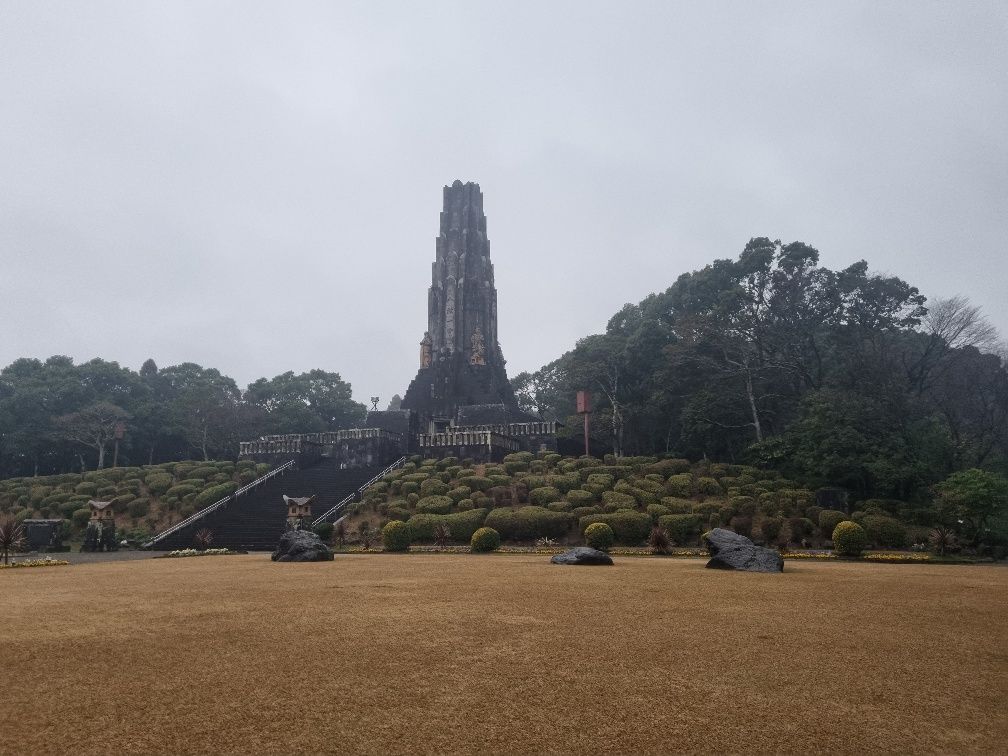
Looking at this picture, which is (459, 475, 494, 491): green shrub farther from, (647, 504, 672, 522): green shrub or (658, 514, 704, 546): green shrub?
(658, 514, 704, 546): green shrub

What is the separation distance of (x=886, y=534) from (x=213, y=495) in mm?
27402

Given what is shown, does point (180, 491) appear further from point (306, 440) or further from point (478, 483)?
point (478, 483)

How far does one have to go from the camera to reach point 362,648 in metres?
5.49

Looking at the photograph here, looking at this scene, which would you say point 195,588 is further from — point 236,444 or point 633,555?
point 236,444

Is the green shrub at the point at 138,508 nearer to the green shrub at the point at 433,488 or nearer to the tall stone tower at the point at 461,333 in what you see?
the green shrub at the point at 433,488

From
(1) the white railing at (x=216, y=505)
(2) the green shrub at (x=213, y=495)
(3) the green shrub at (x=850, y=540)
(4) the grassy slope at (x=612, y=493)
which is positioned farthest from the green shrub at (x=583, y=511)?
(2) the green shrub at (x=213, y=495)

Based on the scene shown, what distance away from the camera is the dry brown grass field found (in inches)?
144

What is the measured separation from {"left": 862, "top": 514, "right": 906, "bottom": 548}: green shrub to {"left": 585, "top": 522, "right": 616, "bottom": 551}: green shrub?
27.3 ft

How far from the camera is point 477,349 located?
4972 cm

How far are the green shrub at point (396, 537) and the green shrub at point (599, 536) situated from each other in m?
6.08

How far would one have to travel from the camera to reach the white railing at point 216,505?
24.4m

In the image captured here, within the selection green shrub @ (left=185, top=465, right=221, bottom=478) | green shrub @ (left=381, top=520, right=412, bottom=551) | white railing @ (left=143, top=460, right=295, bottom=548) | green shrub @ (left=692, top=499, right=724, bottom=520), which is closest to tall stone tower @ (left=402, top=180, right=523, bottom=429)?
white railing @ (left=143, top=460, right=295, bottom=548)

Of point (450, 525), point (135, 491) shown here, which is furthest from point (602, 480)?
point (135, 491)

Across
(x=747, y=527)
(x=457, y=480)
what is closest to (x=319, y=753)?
(x=747, y=527)
